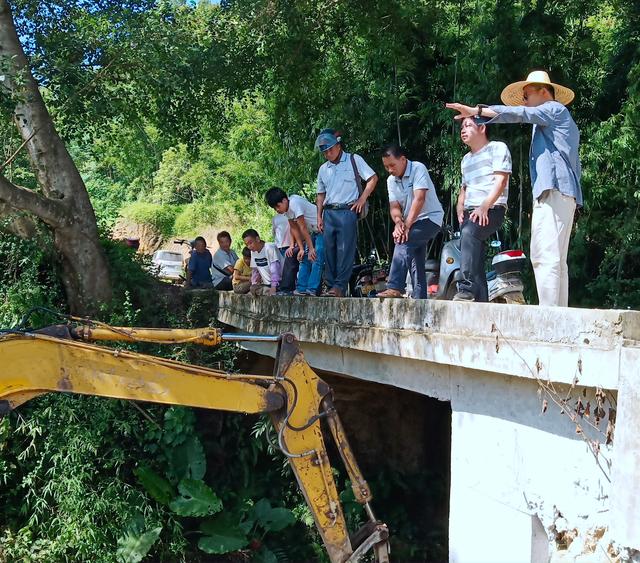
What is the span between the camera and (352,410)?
39.6 feet

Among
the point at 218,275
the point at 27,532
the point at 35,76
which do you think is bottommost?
the point at 27,532

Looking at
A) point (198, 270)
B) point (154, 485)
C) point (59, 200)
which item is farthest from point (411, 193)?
point (198, 270)

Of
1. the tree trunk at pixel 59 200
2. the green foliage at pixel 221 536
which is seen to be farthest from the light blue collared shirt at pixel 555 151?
the tree trunk at pixel 59 200

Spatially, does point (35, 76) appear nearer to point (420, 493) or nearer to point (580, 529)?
point (420, 493)

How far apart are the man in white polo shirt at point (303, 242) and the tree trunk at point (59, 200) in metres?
3.48

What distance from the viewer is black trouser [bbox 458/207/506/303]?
6.46m

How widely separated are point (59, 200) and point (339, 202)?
184 inches

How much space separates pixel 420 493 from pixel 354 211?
5.18 m

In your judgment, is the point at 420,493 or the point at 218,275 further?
the point at 218,275

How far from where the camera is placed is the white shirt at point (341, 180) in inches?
326

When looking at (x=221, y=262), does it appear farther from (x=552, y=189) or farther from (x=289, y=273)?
(x=552, y=189)

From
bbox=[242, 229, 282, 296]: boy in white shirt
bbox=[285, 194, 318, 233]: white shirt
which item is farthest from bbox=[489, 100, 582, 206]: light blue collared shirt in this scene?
bbox=[242, 229, 282, 296]: boy in white shirt

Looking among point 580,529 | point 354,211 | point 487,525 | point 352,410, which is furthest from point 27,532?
point 580,529

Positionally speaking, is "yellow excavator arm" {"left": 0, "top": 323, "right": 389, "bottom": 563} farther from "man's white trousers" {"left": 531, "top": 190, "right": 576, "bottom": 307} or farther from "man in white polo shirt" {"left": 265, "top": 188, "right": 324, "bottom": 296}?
"man in white polo shirt" {"left": 265, "top": 188, "right": 324, "bottom": 296}
